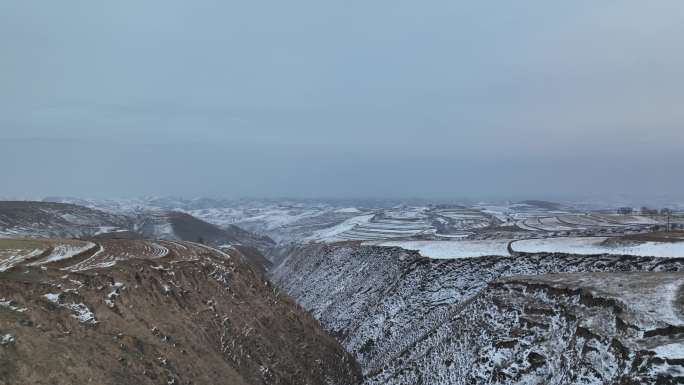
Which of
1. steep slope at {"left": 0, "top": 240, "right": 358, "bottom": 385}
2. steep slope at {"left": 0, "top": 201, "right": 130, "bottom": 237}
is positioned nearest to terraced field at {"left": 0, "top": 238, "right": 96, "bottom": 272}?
steep slope at {"left": 0, "top": 240, "right": 358, "bottom": 385}

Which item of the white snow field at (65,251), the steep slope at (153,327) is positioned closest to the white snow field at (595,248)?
the steep slope at (153,327)

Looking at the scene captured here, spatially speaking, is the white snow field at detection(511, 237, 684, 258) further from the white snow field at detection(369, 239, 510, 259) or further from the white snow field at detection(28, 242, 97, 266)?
the white snow field at detection(28, 242, 97, 266)

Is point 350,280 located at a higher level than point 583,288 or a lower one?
lower

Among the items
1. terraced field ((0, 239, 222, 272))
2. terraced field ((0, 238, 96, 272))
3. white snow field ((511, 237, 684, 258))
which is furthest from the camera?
white snow field ((511, 237, 684, 258))

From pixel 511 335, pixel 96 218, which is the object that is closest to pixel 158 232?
pixel 96 218

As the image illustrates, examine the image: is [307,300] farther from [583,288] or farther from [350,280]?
[583,288]

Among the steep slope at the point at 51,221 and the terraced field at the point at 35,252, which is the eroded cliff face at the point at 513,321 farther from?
the steep slope at the point at 51,221
